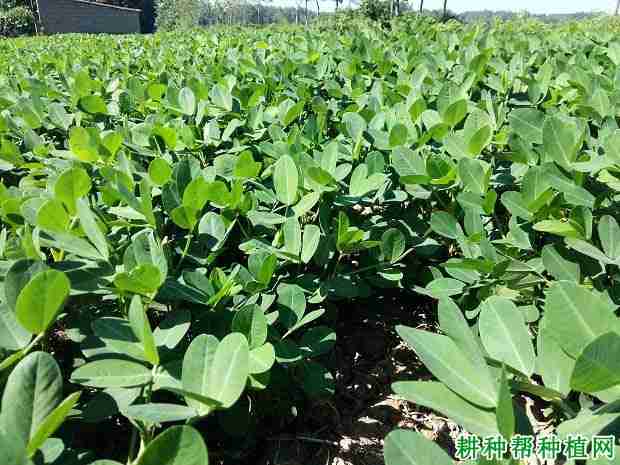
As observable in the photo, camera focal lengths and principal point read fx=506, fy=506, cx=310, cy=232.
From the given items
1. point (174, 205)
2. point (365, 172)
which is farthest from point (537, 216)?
point (174, 205)

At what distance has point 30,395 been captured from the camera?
59 cm

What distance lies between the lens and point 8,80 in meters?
2.34

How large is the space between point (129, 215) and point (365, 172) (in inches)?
21.9

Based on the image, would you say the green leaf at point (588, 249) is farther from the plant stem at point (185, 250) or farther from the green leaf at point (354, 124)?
the plant stem at point (185, 250)

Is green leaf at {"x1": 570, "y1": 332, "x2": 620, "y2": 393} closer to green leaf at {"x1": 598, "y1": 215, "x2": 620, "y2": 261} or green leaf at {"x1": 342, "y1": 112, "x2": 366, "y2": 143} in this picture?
green leaf at {"x1": 598, "y1": 215, "x2": 620, "y2": 261}

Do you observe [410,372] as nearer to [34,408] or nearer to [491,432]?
[491,432]

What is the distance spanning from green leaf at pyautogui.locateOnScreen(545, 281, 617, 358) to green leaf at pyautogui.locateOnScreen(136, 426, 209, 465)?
1.56 ft

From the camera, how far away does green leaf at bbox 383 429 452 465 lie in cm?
56

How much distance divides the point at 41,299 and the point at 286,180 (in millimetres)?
618

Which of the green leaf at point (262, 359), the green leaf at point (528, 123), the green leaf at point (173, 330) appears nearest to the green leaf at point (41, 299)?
the green leaf at point (173, 330)

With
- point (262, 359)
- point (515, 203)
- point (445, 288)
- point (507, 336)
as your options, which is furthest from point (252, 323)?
point (515, 203)

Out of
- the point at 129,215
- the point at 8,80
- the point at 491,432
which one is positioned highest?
the point at 8,80

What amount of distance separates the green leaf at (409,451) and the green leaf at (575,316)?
0.25m

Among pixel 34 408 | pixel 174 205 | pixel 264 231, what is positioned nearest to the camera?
pixel 34 408
